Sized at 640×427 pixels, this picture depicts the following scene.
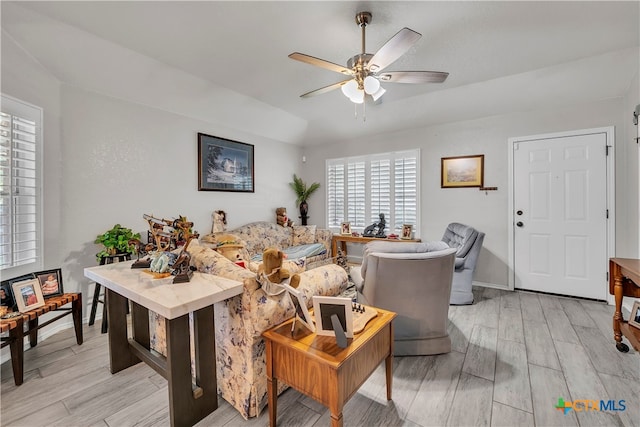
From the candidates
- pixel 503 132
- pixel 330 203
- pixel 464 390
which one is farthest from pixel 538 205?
pixel 330 203

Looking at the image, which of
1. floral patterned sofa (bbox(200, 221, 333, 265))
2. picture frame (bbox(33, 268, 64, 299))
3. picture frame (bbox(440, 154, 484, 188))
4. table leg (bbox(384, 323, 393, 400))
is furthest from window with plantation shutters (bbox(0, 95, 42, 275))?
picture frame (bbox(440, 154, 484, 188))

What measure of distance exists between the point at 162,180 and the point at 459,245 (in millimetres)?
4053

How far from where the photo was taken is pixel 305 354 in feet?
4.27

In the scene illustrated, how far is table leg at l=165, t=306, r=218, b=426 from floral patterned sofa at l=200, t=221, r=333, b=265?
A: 2.44m

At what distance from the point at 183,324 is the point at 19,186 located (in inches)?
87.7

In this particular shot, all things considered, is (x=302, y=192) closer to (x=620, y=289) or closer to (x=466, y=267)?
(x=466, y=267)

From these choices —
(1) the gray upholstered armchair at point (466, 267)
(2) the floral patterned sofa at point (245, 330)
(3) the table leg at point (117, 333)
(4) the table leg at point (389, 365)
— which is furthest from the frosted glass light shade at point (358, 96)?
(3) the table leg at point (117, 333)

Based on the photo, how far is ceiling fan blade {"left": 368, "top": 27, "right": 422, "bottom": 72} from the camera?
1688 millimetres

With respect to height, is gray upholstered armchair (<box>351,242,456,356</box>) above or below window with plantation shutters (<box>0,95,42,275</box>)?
below

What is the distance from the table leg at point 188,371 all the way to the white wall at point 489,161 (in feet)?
12.7

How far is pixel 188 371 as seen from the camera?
150 cm

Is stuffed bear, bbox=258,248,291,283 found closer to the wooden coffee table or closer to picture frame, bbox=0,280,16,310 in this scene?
the wooden coffee table

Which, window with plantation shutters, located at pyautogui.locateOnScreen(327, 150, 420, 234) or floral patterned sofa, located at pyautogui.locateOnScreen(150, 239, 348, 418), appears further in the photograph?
window with plantation shutters, located at pyautogui.locateOnScreen(327, 150, 420, 234)

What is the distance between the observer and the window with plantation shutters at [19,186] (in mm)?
2205
